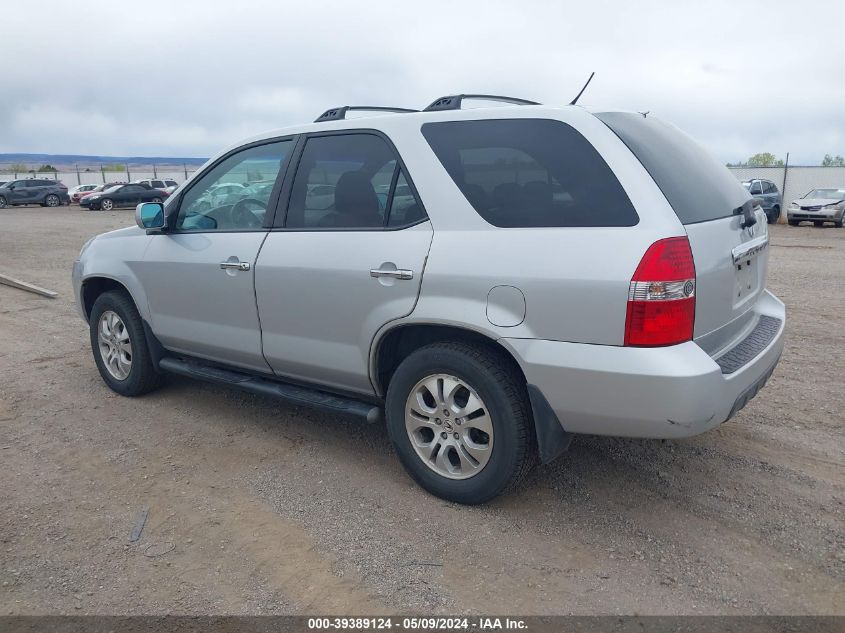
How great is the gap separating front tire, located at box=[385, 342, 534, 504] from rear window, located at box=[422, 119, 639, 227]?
26.7 inches

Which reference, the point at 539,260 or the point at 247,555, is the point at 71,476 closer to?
the point at 247,555

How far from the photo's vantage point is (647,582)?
2842 mm

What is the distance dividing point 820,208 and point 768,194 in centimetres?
260

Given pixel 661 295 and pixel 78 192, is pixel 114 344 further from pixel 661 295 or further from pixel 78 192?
pixel 78 192

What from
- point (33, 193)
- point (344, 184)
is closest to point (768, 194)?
point (344, 184)

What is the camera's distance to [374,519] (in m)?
3.38

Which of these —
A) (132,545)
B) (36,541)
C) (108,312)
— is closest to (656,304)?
(132,545)

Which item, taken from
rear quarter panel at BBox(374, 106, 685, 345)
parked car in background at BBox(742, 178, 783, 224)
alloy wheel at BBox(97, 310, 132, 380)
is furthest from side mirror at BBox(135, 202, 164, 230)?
parked car in background at BBox(742, 178, 783, 224)

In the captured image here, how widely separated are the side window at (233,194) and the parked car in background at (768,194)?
23.7 meters

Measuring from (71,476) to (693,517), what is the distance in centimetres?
324

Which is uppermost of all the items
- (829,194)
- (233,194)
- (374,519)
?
(233,194)

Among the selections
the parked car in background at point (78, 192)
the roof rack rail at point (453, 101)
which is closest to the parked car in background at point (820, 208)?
the roof rack rail at point (453, 101)

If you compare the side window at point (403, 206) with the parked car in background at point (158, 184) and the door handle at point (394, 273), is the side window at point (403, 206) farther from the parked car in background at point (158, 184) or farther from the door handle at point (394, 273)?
the parked car in background at point (158, 184)

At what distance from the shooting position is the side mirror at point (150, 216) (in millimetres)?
4508
